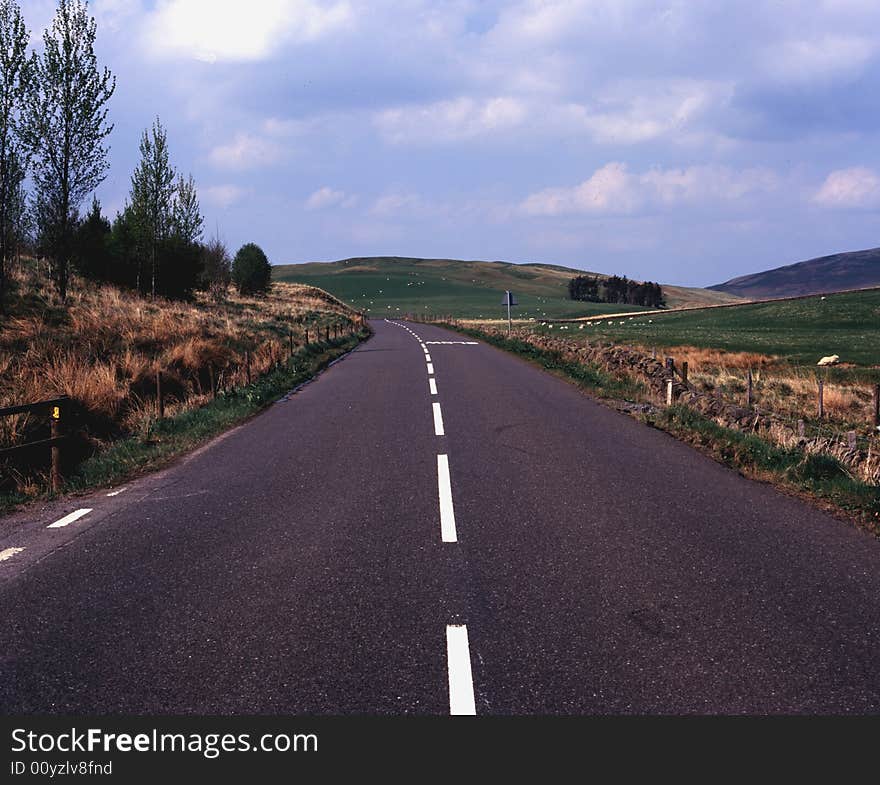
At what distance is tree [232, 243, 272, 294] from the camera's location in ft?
286

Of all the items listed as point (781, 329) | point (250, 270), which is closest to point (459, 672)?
point (781, 329)

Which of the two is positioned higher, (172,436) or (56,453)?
(56,453)

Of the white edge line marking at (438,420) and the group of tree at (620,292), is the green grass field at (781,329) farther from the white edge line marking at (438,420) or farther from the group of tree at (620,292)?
the group of tree at (620,292)

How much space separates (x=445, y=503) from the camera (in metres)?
7.50

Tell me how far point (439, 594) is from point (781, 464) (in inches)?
246

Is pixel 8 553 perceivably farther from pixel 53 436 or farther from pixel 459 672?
pixel 459 672

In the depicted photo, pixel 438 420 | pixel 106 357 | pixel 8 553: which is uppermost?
pixel 106 357

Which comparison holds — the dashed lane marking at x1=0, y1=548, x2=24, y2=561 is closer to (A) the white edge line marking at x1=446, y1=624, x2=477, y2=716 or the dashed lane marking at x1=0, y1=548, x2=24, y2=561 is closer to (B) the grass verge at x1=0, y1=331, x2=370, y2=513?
(B) the grass verge at x1=0, y1=331, x2=370, y2=513

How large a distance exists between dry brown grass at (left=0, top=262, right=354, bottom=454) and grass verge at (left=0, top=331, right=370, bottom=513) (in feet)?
2.49

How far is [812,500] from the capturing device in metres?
7.99

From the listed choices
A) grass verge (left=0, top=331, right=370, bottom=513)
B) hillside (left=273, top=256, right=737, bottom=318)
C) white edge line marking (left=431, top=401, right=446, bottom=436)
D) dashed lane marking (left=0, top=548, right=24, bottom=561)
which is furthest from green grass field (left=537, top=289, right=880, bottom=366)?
dashed lane marking (left=0, top=548, right=24, bottom=561)

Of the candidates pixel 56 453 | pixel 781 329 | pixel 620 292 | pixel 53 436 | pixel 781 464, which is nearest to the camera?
pixel 56 453

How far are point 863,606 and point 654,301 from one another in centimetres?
17270

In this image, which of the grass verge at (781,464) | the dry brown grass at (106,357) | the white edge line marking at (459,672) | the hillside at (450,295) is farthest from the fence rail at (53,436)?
the hillside at (450,295)
